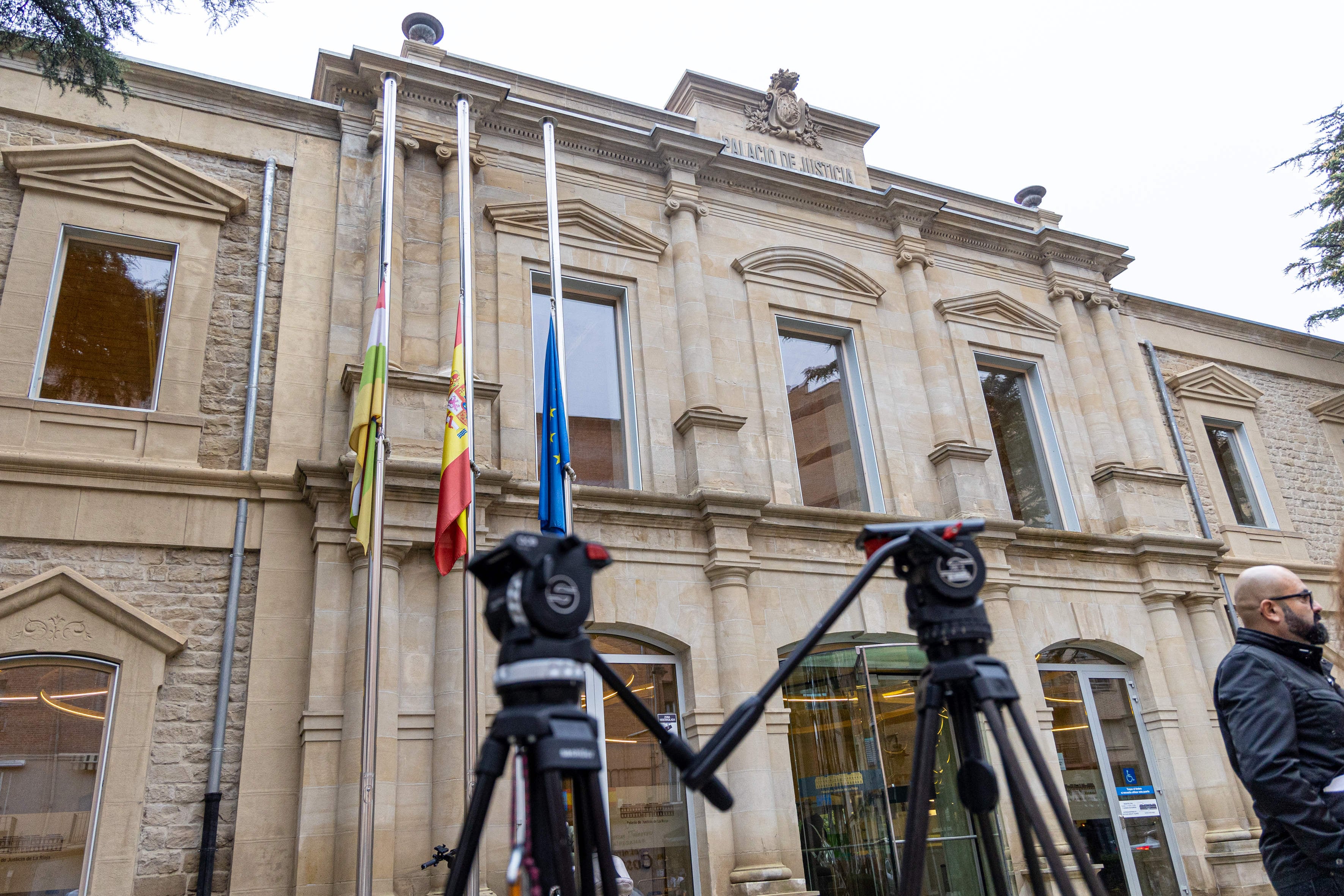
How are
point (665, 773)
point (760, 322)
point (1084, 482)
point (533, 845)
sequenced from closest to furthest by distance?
point (533, 845) < point (665, 773) < point (760, 322) < point (1084, 482)

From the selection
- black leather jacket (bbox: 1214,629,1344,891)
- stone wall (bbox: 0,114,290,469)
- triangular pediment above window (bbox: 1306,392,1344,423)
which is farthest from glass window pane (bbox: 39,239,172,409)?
triangular pediment above window (bbox: 1306,392,1344,423)

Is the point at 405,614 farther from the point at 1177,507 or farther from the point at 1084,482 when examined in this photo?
the point at 1177,507

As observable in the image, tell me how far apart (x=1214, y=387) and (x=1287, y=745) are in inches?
542

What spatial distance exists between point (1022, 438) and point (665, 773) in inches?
276

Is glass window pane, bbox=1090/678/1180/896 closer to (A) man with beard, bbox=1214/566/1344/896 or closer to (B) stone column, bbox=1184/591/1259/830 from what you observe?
(B) stone column, bbox=1184/591/1259/830

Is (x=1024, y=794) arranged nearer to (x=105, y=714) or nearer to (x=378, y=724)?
(x=378, y=724)

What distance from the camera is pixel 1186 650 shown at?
11805mm

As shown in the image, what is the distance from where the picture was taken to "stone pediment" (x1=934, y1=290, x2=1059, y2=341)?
504 inches

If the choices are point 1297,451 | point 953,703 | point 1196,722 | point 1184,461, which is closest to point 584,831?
point 953,703

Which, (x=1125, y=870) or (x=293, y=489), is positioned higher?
(x=293, y=489)

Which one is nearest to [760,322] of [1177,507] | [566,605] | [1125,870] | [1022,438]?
[1022,438]

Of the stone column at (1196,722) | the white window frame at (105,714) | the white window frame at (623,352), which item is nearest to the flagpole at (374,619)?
the white window frame at (105,714)

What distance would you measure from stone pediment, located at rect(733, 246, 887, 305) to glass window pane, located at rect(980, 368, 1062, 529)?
85.7 inches

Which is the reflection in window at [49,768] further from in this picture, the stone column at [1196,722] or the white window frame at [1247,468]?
the white window frame at [1247,468]
